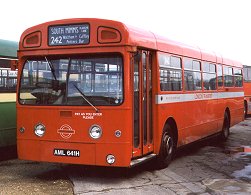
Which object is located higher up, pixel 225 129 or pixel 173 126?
pixel 173 126

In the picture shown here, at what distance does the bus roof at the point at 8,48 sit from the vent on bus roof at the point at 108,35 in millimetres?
3430

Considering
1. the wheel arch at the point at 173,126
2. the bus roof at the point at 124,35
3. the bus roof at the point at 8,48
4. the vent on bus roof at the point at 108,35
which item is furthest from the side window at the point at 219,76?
the vent on bus roof at the point at 108,35

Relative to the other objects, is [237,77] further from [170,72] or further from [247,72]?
[247,72]

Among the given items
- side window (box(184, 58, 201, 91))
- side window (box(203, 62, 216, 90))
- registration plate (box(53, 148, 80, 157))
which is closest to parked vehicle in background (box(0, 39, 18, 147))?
registration plate (box(53, 148, 80, 157))

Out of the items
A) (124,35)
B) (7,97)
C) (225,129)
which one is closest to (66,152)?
(124,35)

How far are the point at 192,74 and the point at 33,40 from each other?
4.62m

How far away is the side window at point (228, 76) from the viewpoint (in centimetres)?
1587

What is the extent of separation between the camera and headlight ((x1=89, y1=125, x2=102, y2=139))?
27.3 ft

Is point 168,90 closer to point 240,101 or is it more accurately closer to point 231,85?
point 231,85

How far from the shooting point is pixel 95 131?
328 inches

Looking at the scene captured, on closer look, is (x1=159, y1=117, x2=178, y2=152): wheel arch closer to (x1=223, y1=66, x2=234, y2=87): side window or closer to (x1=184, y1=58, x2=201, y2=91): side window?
(x1=184, y1=58, x2=201, y2=91): side window

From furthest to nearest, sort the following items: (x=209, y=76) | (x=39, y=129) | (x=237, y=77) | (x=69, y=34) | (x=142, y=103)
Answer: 1. (x=237, y=77)
2. (x=209, y=76)
3. (x=142, y=103)
4. (x=39, y=129)
5. (x=69, y=34)

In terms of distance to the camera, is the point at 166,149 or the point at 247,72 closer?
the point at 166,149

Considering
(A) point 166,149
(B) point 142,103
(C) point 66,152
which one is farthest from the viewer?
(A) point 166,149
